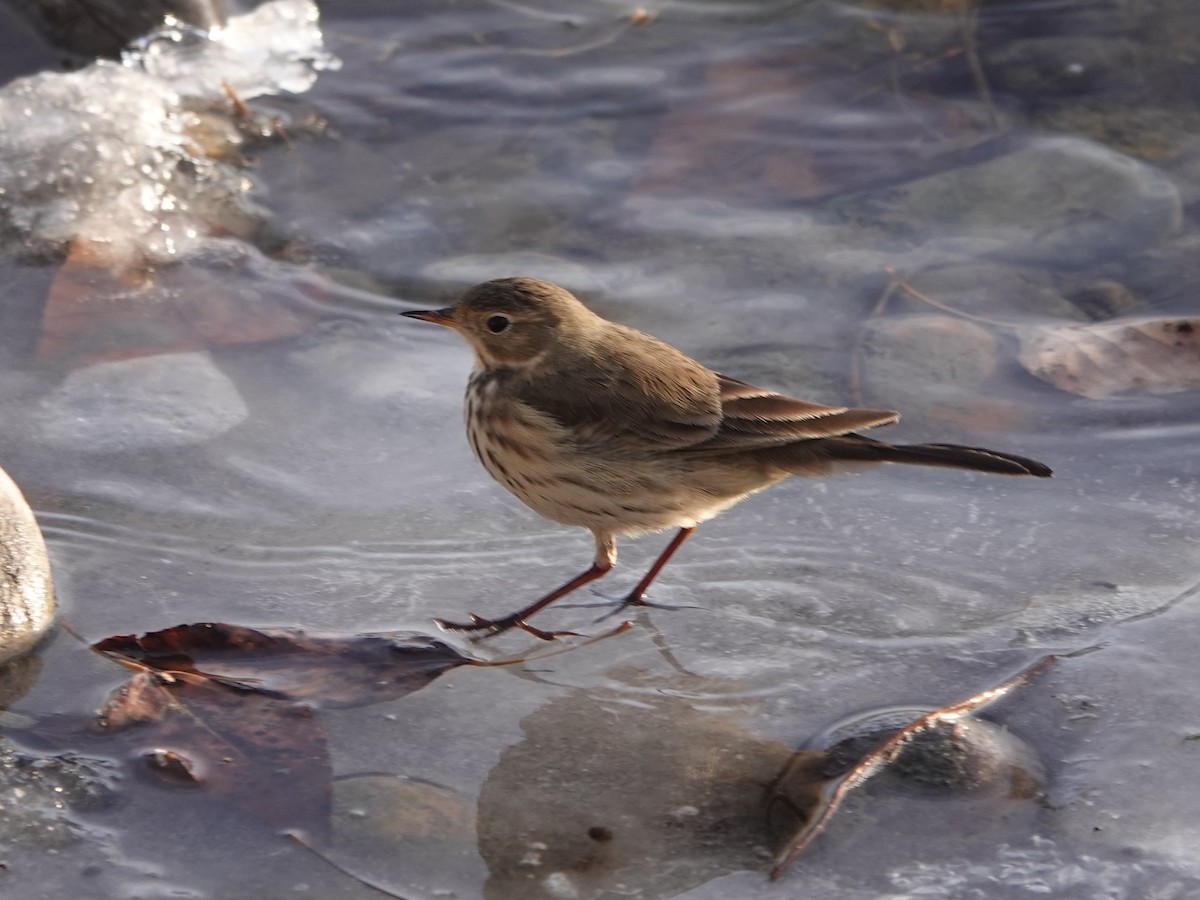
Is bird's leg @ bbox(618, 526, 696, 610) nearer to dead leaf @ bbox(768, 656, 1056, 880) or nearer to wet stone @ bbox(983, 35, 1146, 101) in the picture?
dead leaf @ bbox(768, 656, 1056, 880)

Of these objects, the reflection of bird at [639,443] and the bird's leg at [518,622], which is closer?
the bird's leg at [518,622]

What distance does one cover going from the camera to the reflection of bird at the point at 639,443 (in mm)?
4809

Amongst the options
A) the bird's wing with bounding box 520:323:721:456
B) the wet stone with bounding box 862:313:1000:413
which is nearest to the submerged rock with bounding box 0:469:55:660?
the bird's wing with bounding box 520:323:721:456

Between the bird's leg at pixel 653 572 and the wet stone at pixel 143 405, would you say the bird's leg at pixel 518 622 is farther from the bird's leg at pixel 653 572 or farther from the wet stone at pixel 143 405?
the wet stone at pixel 143 405

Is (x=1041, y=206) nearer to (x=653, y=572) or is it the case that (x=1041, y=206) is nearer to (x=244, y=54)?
(x=653, y=572)

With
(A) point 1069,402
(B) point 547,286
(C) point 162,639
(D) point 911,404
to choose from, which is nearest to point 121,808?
(C) point 162,639

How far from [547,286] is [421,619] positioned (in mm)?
1337

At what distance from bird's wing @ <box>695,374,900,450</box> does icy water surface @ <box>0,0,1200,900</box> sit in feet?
1.66

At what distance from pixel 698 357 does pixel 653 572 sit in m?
1.53

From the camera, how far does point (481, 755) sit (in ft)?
13.4

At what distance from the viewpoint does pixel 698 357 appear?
6.40m

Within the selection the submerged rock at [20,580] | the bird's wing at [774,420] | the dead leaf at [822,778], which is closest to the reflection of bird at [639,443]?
the bird's wing at [774,420]

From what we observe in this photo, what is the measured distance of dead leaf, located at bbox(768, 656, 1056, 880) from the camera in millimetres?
3717

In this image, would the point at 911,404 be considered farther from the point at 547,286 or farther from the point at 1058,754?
the point at 1058,754
